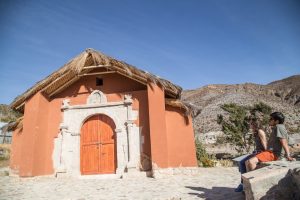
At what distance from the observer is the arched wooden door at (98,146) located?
9.55 metres

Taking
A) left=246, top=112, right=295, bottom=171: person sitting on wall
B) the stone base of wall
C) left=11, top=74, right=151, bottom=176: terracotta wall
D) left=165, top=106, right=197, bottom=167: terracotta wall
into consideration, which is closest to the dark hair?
left=246, top=112, right=295, bottom=171: person sitting on wall

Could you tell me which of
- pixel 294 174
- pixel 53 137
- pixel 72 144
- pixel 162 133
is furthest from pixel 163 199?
pixel 53 137

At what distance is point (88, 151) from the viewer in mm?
9758

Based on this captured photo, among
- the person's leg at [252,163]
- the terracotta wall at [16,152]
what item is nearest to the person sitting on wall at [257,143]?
the person's leg at [252,163]

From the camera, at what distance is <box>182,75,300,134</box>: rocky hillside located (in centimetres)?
3357

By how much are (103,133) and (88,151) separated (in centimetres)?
→ 90

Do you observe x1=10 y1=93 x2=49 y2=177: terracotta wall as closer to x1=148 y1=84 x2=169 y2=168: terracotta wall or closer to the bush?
Result: x1=148 y1=84 x2=169 y2=168: terracotta wall

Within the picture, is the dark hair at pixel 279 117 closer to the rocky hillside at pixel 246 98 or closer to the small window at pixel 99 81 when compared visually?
the small window at pixel 99 81

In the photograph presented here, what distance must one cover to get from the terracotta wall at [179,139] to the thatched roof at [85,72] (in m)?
0.95

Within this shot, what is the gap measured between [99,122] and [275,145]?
23.2ft

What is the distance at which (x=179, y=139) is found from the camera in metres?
9.30

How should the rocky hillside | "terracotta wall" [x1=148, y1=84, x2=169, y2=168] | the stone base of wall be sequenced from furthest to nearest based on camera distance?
the rocky hillside
"terracotta wall" [x1=148, y1=84, x2=169, y2=168]
the stone base of wall

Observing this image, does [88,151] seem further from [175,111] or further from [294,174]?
[294,174]

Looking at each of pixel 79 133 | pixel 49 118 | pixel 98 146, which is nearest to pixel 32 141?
pixel 49 118
